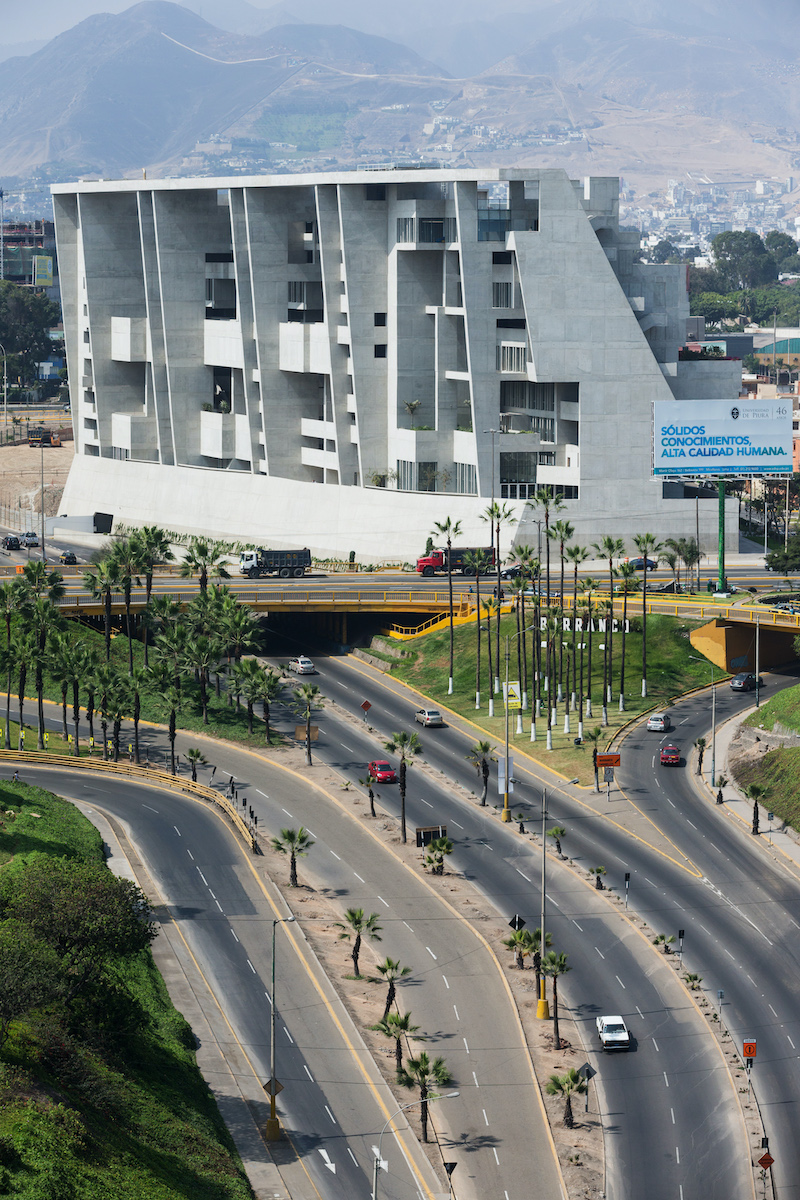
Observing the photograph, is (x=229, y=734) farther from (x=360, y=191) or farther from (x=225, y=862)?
(x=360, y=191)

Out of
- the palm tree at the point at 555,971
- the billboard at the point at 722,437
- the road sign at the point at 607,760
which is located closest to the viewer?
the palm tree at the point at 555,971

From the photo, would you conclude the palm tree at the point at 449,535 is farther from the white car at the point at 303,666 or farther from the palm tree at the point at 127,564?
the palm tree at the point at 127,564

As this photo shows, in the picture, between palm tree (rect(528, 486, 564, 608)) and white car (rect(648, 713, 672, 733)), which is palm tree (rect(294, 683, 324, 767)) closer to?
palm tree (rect(528, 486, 564, 608))

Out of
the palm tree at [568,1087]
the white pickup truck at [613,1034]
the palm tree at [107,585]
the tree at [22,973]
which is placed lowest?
the palm tree at [568,1087]

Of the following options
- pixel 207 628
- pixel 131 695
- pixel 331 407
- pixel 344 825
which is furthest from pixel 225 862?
pixel 331 407

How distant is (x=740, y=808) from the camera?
113938 mm

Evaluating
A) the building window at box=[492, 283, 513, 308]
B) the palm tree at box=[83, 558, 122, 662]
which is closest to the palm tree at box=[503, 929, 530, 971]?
the palm tree at box=[83, 558, 122, 662]

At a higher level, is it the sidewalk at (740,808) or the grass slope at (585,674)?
the grass slope at (585,674)

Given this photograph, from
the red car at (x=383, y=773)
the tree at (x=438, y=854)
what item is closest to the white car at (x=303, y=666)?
the red car at (x=383, y=773)

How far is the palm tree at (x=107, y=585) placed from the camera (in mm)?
144125

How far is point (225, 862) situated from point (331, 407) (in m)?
82.5

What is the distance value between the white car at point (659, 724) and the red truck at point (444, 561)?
34571 mm

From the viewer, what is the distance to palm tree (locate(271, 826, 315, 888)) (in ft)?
341

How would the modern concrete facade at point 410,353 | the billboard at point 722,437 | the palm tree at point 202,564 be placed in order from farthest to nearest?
1. the modern concrete facade at point 410,353
2. the billboard at point 722,437
3. the palm tree at point 202,564
